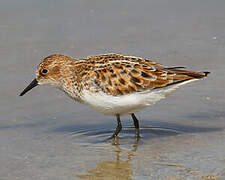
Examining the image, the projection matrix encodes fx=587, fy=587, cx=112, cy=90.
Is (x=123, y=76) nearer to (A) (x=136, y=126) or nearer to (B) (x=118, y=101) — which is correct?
(B) (x=118, y=101)

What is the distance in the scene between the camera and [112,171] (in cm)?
801

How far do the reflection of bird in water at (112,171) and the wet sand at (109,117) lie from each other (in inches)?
0.5

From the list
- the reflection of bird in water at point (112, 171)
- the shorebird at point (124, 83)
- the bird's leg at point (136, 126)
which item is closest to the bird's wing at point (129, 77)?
the shorebird at point (124, 83)

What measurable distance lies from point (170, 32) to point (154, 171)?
16.7 feet

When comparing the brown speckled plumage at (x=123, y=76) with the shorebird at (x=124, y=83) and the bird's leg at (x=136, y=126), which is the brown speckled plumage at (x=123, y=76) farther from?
the bird's leg at (x=136, y=126)

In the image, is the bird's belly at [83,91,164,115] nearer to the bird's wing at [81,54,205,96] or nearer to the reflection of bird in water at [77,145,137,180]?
the bird's wing at [81,54,205,96]

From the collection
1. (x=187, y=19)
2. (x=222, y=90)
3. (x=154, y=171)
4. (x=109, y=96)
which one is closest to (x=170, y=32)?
(x=187, y=19)

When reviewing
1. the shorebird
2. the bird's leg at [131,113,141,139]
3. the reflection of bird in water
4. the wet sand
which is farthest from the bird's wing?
the reflection of bird in water

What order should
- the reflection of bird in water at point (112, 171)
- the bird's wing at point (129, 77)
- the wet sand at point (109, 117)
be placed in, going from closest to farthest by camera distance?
the reflection of bird in water at point (112, 171), the wet sand at point (109, 117), the bird's wing at point (129, 77)

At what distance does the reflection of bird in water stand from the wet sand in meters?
0.01

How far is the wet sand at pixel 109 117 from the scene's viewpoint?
813 centimetres

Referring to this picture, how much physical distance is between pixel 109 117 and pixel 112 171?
7.62 ft

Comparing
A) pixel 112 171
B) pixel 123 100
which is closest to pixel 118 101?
pixel 123 100

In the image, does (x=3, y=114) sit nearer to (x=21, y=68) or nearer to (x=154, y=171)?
(x=21, y=68)
